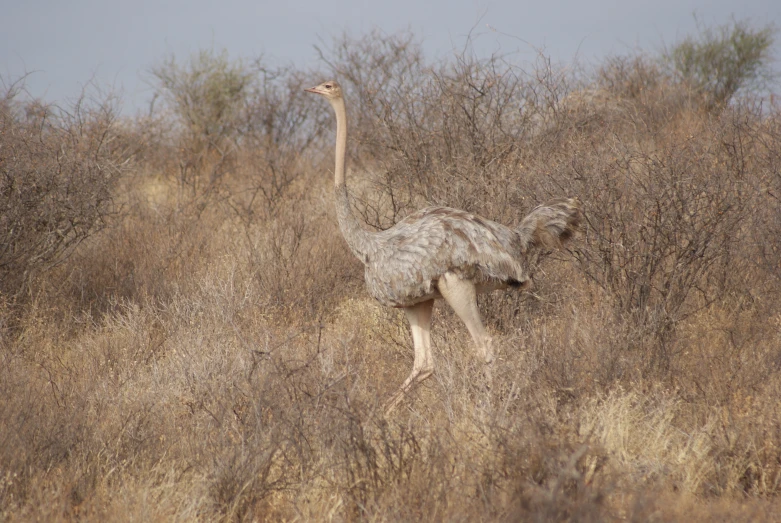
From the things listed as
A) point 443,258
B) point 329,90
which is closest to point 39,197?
point 329,90

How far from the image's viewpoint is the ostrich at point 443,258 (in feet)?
15.7

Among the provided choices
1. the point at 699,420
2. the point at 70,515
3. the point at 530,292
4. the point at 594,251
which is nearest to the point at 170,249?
the point at 530,292

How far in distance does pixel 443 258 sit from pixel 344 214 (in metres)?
0.71

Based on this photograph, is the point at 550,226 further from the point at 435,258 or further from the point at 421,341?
the point at 421,341

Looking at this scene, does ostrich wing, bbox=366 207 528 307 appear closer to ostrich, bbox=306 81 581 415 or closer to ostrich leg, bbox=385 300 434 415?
ostrich, bbox=306 81 581 415

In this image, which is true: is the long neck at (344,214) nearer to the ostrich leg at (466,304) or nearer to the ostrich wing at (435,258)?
the ostrich wing at (435,258)

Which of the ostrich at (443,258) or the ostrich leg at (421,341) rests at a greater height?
the ostrich at (443,258)

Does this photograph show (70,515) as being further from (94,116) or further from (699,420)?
(94,116)

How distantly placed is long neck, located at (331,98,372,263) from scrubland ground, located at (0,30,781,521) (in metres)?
0.62

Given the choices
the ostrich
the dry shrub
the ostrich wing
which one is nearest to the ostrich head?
the ostrich

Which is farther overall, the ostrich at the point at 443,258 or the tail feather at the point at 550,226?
the tail feather at the point at 550,226

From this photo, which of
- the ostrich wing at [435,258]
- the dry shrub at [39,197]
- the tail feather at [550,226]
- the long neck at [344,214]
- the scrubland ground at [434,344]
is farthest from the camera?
the dry shrub at [39,197]

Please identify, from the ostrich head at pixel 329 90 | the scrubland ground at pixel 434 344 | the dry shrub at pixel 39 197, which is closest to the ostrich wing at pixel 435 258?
the scrubland ground at pixel 434 344

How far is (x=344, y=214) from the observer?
513cm
